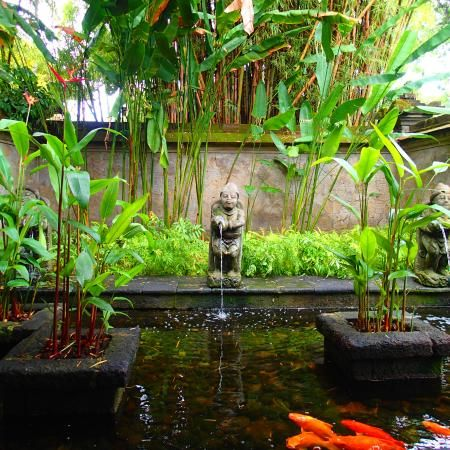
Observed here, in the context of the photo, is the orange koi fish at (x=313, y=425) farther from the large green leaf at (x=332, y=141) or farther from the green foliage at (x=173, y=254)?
the large green leaf at (x=332, y=141)

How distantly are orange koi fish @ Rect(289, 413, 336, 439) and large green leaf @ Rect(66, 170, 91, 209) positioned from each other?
1.25 m

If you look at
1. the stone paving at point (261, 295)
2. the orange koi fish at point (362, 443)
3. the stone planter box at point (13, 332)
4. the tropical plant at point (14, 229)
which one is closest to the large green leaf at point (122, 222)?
the tropical plant at point (14, 229)

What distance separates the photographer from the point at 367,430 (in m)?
1.67

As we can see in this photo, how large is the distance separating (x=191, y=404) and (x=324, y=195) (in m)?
5.60

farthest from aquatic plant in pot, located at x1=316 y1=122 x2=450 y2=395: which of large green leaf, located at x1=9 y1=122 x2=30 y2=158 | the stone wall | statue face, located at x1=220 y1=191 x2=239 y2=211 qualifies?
the stone wall

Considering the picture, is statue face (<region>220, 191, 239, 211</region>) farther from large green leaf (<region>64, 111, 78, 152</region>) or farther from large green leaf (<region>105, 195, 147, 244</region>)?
large green leaf (<region>64, 111, 78, 152</region>)

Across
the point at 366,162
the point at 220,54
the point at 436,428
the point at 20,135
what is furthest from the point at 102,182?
the point at 220,54

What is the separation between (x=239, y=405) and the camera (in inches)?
76.3

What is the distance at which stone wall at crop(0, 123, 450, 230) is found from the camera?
677cm

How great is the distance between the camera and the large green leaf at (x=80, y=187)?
1.53 meters

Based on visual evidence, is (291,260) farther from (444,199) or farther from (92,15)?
(92,15)

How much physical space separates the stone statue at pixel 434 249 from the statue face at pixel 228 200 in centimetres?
197

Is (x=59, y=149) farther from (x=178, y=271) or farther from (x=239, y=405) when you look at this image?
(x=178, y=271)

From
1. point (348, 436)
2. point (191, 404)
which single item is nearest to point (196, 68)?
point (191, 404)
